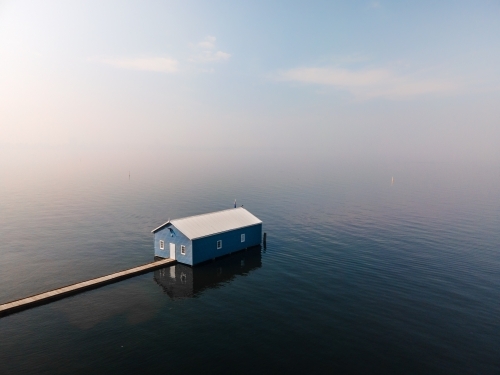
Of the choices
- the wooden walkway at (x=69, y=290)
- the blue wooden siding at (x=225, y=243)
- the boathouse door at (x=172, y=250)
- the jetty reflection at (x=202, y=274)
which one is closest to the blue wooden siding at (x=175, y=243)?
the boathouse door at (x=172, y=250)

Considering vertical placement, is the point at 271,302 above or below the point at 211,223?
below

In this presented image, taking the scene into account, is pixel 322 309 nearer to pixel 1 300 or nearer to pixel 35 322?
pixel 35 322

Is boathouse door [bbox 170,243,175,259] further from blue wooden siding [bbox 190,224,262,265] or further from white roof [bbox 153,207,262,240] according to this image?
blue wooden siding [bbox 190,224,262,265]

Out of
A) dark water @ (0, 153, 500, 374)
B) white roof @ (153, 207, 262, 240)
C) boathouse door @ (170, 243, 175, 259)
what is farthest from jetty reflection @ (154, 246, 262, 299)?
white roof @ (153, 207, 262, 240)

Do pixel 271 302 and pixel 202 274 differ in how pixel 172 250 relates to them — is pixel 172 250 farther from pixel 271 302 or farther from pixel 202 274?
pixel 271 302

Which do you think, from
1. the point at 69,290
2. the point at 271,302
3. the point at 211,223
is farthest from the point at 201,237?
the point at 69,290

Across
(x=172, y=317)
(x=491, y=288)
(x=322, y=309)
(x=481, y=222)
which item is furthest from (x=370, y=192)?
(x=172, y=317)
